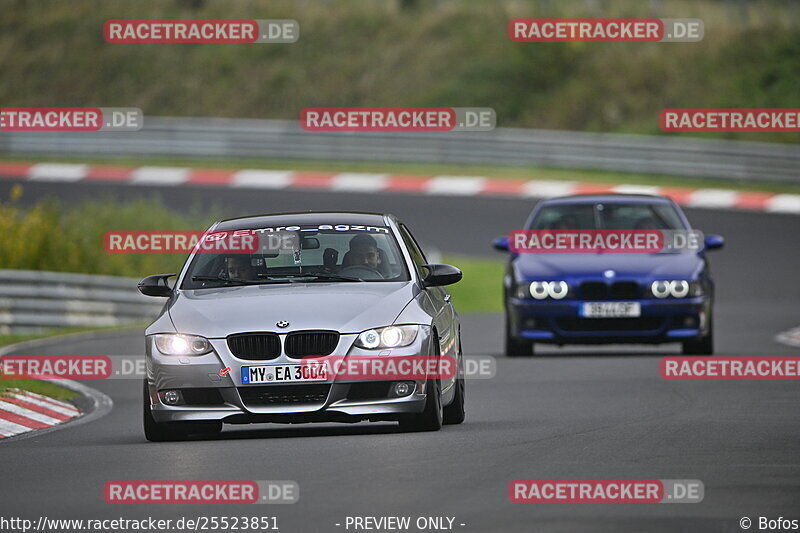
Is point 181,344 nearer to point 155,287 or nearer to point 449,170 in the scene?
point 155,287

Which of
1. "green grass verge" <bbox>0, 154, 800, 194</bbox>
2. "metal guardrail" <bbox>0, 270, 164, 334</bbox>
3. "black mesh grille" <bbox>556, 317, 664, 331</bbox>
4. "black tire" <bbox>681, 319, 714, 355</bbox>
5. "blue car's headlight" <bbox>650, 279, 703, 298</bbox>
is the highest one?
"green grass verge" <bbox>0, 154, 800, 194</bbox>

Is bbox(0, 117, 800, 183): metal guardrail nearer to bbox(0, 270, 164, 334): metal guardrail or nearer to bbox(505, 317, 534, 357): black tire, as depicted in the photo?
bbox(0, 270, 164, 334): metal guardrail

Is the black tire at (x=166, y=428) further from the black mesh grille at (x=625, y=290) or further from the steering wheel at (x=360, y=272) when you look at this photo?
the black mesh grille at (x=625, y=290)

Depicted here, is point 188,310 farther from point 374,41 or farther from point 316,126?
point 374,41

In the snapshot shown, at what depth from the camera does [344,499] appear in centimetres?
888

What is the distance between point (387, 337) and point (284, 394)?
72 cm

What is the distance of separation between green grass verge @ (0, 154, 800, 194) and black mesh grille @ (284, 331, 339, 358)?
28.5 meters

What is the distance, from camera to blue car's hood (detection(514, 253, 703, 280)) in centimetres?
1822

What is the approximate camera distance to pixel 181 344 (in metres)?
11.6

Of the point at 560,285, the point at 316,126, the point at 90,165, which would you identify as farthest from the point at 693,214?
the point at 560,285

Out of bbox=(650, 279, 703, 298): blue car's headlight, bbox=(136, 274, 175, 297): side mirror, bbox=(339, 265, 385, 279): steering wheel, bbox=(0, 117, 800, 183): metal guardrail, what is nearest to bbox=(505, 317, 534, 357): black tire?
bbox=(650, 279, 703, 298): blue car's headlight

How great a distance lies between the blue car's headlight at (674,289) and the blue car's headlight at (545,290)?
2.82 ft

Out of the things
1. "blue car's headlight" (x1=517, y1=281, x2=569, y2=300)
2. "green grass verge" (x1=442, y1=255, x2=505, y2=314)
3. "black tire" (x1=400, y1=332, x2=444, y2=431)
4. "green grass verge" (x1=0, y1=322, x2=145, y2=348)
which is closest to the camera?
"black tire" (x1=400, y1=332, x2=444, y2=431)

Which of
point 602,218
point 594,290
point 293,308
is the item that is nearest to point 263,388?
point 293,308
